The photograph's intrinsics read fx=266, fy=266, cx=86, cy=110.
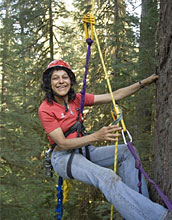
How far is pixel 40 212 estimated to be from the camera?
798cm

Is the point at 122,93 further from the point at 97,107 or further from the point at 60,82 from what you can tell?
the point at 97,107

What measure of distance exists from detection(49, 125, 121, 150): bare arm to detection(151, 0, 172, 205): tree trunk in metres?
0.46

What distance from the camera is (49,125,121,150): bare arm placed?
2682 millimetres

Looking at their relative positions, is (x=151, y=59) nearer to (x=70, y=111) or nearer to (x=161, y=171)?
(x=70, y=111)

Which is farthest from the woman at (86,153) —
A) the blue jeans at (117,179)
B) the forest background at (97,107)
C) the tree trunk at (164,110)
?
the forest background at (97,107)

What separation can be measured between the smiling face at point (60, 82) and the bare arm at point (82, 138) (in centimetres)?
58

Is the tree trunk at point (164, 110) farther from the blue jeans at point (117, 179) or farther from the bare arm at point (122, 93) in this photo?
the bare arm at point (122, 93)

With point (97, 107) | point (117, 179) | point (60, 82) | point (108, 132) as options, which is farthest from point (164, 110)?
point (97, 107)

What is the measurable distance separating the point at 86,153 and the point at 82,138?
503 mm

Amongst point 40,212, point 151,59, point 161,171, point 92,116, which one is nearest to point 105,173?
point 161,171

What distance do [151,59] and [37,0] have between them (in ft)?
20.1

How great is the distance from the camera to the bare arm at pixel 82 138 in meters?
2.68

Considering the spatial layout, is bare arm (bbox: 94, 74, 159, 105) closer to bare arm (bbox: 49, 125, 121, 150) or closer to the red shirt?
the red shirt

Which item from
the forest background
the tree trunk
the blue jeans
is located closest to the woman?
the blue jeans
